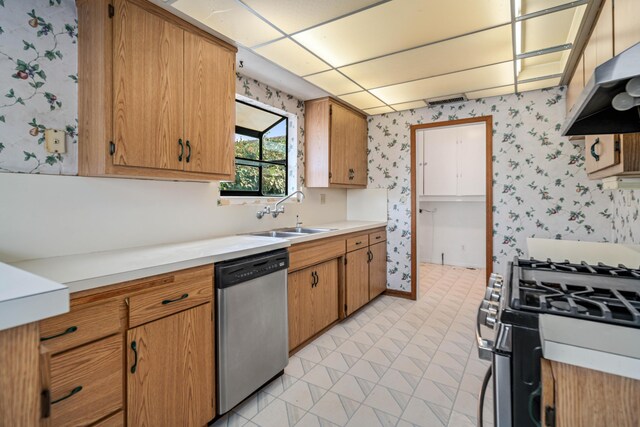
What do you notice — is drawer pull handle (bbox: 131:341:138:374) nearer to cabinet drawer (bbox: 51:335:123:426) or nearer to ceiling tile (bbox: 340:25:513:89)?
cabinet drawer (bbox: 51:335:123:426)

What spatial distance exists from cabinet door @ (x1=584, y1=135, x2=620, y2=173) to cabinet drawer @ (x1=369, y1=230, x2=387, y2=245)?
6.62ft

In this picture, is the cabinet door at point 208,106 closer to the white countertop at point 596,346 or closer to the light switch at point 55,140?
the light switch at point 55,140

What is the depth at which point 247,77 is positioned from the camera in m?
2.69

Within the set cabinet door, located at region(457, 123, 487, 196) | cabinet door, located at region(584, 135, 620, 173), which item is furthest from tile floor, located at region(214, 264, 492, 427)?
cabinet door, located at region(457, 123, 487, 196)

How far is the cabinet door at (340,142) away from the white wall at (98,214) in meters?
1.28

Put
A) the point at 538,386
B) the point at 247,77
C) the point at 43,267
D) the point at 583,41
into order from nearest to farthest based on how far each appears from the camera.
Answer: the point at 538,386 → the point at 43,267 → the point at 583,41 → the point at 247,77

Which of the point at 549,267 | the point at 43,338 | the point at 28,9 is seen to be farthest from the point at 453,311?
the point at 28,9

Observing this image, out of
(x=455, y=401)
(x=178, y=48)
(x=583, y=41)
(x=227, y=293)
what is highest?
(x=583, y=41)

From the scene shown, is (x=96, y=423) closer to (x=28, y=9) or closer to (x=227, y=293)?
(x=227, y=293)

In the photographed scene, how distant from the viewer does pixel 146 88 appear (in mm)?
1639

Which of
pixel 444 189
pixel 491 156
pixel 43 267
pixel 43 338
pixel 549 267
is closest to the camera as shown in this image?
pixel 43 338

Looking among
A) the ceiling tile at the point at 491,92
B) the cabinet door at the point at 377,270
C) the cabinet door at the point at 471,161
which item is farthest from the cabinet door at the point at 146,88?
the cabinet door at the point at 471,161

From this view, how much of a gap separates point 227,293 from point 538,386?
138 centimetres

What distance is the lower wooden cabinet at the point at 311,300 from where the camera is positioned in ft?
7.65
